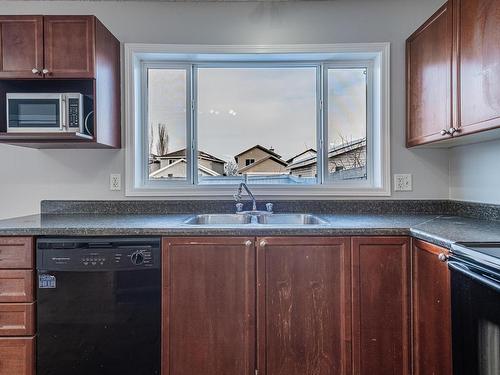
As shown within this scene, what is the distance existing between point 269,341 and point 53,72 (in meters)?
1.90

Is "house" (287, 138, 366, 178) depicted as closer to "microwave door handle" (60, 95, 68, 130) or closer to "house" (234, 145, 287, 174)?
"house" (234, 145, 287, 174)

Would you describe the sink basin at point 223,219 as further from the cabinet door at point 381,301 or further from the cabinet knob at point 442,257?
the cabinet knob at point 442,257

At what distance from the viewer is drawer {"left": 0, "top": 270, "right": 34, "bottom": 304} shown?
1568mm

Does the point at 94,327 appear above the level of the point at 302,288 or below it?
below

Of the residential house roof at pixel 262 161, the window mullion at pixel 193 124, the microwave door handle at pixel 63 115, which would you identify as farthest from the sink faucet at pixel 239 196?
the microwave door handle at pixel 63 115

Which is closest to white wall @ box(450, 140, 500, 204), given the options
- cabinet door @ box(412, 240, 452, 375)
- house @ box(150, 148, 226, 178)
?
cabinet door @ box(412, 240, 452, 375)

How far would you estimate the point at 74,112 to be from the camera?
185cm

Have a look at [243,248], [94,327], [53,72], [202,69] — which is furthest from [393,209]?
[53,72]

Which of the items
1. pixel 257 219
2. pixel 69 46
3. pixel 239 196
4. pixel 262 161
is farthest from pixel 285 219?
pixel 69 46

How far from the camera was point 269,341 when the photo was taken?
5.22ft

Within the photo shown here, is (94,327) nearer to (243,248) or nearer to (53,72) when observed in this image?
(243,248)

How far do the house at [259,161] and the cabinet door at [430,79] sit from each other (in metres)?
0.91

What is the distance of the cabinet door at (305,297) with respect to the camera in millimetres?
1587

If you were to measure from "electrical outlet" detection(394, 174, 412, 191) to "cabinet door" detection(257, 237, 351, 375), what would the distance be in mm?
876
